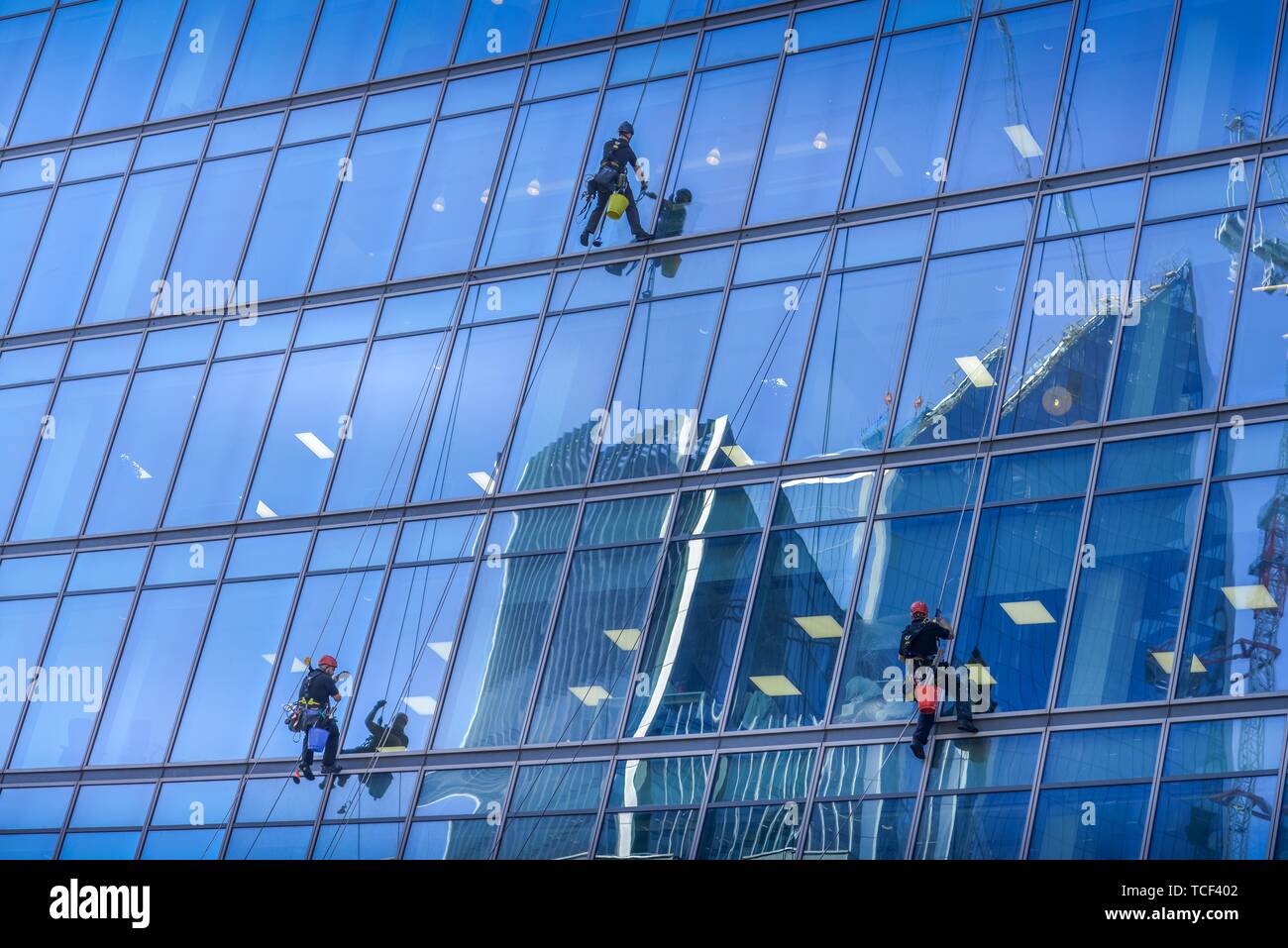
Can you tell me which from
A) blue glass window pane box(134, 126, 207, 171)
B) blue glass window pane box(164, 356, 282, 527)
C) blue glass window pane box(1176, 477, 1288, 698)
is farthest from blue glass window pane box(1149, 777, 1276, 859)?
blue glass window pane box(134, 126, 207, 171)

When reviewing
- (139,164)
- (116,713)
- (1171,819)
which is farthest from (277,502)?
(1171,819)

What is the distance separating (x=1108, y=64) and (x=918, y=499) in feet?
22.1

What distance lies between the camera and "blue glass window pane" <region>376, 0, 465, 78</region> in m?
33.0

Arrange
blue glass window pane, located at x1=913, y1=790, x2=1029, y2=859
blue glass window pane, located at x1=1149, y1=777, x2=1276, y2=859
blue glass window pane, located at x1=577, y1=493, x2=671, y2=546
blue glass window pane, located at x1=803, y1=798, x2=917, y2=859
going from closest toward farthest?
blue glass window pane, located at x1=1149, y1=777, x2=1276, y2=859, blue glass window pane, located at x1=913, y1=790, x2=1029, y2=859, blue glass window pane, located at x1=803, y1=798, x2=917, y2=859, blue glass window pane, located at x1=577, y1=493, x2=671, y2=546

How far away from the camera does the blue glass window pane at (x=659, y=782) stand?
24953 mm

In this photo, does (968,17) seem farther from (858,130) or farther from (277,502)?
(277,502)

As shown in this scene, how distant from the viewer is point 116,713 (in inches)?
1160

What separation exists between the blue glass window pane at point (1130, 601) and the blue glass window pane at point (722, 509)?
4.38 metres

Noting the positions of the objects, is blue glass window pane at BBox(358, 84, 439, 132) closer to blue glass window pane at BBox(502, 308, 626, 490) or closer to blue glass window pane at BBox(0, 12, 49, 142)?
blue glass window pane at BBox(502, 308, 626, 490)

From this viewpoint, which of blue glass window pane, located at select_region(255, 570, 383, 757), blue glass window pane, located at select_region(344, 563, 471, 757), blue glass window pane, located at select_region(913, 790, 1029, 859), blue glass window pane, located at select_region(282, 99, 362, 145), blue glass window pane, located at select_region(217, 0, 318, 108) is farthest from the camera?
blue glass window pane, located at select_region(217, 0, 318, 108)

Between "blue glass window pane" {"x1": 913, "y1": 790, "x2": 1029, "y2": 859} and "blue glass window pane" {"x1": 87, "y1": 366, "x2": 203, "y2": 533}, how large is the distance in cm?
1338

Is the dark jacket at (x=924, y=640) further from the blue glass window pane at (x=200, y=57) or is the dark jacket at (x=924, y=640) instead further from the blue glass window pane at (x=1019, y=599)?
the blue glass window pane at (x=200, y=57)

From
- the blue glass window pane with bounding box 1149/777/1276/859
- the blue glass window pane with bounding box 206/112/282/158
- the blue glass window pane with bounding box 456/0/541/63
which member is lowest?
the blue glass window pane with bounding box 1149/777/1276/859

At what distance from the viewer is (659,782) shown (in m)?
25.2
